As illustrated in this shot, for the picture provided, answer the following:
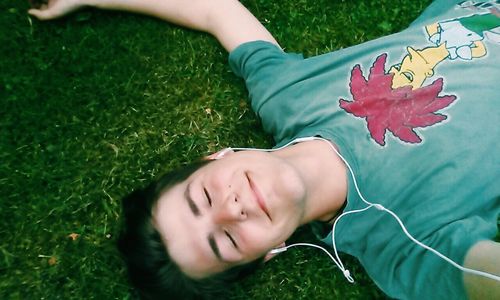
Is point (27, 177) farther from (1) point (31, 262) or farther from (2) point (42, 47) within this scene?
(2) point (42, 47)

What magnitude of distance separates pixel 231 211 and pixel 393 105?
1.01 metres

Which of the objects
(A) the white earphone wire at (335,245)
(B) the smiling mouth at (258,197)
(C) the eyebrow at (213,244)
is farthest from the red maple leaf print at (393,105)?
(C) the eyebrow at (213,244)

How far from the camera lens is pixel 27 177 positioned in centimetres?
317

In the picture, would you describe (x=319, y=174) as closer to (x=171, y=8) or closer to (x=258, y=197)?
(x=258, y=197)

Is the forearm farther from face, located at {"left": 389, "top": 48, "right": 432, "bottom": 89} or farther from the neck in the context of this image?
face, located at {"left": 389, "top": 48, "right": 432, "bottom": 89}

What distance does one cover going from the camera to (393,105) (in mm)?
2859

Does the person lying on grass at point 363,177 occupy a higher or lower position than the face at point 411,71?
lower

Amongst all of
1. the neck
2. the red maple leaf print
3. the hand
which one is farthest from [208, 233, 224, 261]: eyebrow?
the hand

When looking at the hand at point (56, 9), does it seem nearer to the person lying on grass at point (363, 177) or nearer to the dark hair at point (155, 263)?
the person lying on grass at point (363, 177)

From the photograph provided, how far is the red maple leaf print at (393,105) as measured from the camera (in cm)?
280

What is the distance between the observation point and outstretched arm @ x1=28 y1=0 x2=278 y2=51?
10.8ft

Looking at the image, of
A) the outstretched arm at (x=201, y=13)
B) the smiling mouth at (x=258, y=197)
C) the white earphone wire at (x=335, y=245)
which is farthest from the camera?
the outstretched arm at (x=201, y=13)

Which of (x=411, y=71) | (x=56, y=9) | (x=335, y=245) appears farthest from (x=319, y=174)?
(x=56, y=9)

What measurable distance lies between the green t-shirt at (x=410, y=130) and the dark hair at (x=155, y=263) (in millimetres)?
575
